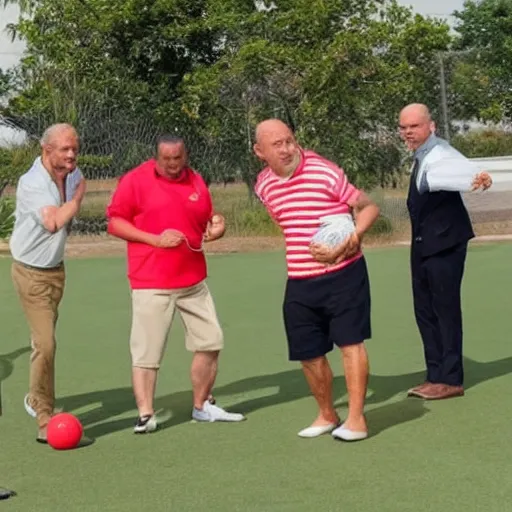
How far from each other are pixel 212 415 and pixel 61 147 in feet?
5.74

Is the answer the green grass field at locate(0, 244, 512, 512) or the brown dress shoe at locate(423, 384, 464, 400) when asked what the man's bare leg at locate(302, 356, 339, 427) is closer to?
the green grass field at locate(0, 244, 512, 512)

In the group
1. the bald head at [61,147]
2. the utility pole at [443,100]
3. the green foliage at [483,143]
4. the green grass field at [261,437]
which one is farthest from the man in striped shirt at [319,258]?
the green foliage at [483,143]

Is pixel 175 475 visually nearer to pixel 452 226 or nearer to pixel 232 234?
pixel 452 226

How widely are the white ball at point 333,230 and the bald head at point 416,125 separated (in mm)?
1310

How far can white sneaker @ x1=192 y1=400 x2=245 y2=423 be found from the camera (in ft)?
24.8

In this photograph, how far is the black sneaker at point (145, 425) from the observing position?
24.0ft

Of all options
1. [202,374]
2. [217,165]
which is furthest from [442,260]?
[217,165]

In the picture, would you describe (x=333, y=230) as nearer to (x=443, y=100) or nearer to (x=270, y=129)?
(x=270, y=129)

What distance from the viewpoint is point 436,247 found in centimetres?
809

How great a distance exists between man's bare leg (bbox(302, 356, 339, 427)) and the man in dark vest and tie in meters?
1.05

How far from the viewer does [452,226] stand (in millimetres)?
8086

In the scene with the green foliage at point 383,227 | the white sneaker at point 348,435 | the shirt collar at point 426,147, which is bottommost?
the green foliage at point 383,227

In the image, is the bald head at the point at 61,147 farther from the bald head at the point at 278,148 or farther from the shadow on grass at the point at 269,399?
the shadow on grass at the point at 269,399

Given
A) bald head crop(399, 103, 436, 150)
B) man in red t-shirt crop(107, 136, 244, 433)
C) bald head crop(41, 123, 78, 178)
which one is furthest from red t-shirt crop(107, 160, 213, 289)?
bald head crop(399, 103, 436, 150)
